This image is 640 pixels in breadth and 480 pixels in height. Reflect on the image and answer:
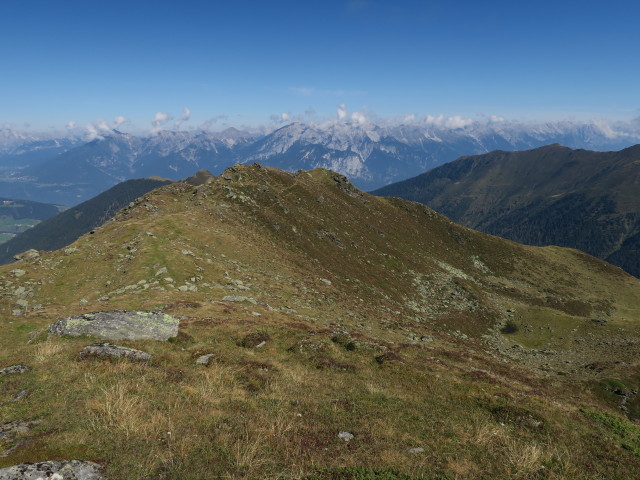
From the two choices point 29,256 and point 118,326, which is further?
point 29,256

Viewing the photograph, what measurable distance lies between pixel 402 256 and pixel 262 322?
64116 mm

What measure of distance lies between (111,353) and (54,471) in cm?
971

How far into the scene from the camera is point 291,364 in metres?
20.6

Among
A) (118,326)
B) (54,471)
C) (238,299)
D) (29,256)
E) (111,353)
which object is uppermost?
(54,471)

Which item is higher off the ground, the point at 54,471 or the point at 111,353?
the point at 54,471

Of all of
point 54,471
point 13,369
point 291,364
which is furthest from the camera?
point 291,364

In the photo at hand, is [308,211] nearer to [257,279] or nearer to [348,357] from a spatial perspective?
[257,279]

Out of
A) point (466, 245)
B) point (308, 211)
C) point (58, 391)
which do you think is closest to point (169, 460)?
point (58, 391)

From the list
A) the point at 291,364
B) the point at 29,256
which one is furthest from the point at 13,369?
the point at 29,256

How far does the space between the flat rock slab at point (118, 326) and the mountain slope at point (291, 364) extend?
35.5 inches

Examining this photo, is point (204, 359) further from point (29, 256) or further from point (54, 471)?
point (29, 256)

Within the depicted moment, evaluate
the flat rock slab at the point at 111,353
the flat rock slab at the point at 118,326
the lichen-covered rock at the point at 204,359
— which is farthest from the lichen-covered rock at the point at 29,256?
the lichen-covered rock at the point at 204,359

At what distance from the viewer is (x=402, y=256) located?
89250 millimetres

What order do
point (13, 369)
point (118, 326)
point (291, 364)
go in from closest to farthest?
point (13, 369) → point (291, 364) → point (118, 326)
